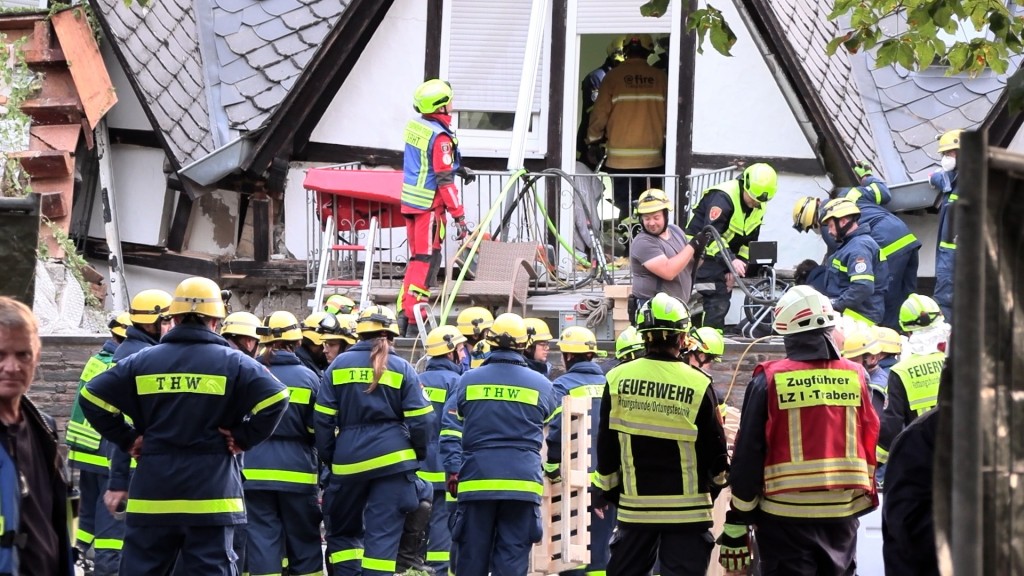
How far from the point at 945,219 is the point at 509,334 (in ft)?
16.2

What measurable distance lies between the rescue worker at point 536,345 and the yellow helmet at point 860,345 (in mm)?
1954

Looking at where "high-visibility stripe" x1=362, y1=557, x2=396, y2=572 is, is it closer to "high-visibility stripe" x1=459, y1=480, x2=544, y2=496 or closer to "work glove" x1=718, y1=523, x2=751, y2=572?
"high-visibility stripe" x1=459, y1=480, x2=544, y2=496

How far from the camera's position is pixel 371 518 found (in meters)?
9.12

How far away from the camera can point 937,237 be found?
13750mm

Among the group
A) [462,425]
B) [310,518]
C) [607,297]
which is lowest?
[310,518]

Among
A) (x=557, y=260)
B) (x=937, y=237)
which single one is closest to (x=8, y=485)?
(x=557, y=260)

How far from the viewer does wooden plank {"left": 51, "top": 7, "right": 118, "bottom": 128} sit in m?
13.9

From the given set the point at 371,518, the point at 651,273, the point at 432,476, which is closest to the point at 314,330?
the point at 432,476

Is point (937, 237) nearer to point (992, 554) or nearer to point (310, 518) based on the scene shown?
point (310, 518)

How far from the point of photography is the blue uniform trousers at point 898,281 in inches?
490

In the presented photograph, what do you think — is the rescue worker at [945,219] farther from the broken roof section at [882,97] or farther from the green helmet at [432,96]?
the green helmet at [432,96]

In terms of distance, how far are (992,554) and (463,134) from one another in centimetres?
1194

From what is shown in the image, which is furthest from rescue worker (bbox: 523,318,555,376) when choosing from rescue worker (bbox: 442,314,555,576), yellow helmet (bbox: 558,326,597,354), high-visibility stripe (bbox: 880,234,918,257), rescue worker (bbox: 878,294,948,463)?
high-visibility stripe (bbox: 880,234,918,257)

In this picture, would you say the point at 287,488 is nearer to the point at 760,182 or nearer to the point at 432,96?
the point at 432,96
